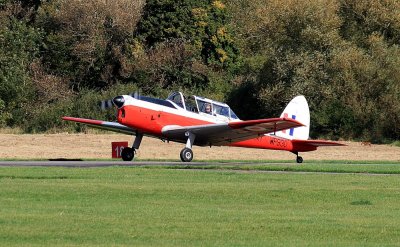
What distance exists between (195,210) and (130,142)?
115 feet

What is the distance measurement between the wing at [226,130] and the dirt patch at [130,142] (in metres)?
8.37

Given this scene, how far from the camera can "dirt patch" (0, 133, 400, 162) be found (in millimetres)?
48219

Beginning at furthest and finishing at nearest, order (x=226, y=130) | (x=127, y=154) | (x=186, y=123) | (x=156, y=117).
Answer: (x=127, y=154) < (x=186, y=123) < (x=226, y=130) < (x=156, y=117)

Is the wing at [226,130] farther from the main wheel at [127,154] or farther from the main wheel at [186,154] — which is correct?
the main wheel at [127,154]

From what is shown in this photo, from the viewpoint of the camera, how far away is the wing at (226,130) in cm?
3684

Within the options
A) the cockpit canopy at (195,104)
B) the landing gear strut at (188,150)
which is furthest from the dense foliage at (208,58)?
the landing gear strut at (188,150)

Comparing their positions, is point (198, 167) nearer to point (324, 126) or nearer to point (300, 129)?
point (300, 129)

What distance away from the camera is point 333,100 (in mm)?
58312

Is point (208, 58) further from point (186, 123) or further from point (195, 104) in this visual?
point (186, 123)

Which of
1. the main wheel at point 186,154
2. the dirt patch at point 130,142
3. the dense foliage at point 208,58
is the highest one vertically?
the dense foliage at point 208,58

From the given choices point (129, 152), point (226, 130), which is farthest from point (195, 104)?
point (129, 152)

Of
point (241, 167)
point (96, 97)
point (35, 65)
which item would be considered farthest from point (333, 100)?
point (241, 167)

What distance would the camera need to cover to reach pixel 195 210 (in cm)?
1794

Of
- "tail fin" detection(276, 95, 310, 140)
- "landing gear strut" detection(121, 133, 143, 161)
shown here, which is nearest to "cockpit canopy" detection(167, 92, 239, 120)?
"landing gear strut" detection(121, 133, 143, 161)
